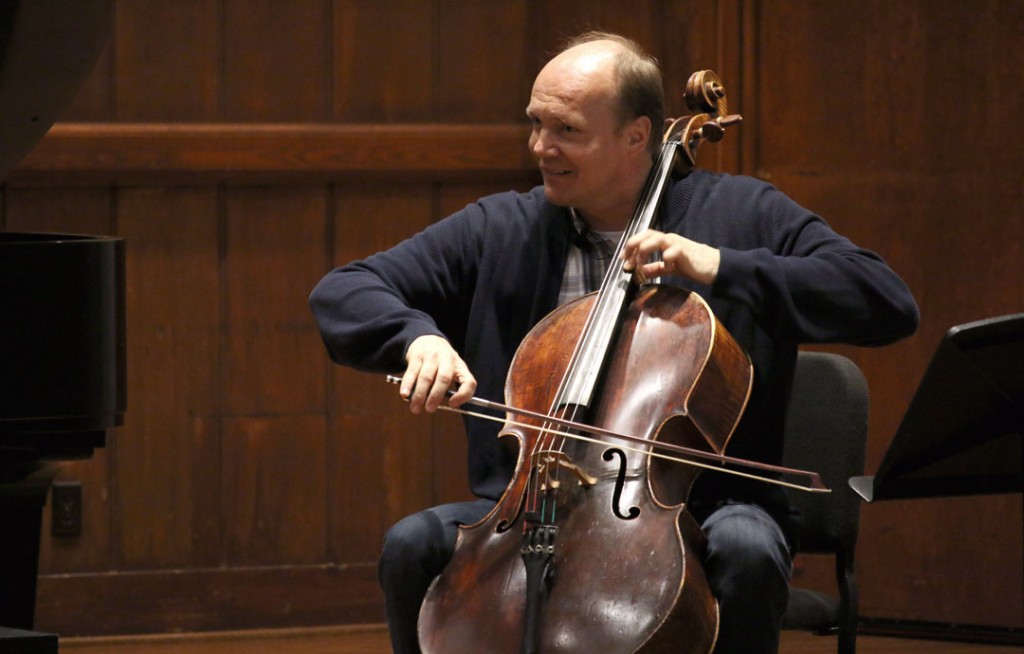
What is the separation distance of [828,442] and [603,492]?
23.3 inches

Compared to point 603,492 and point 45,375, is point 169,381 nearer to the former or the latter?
point 45,375

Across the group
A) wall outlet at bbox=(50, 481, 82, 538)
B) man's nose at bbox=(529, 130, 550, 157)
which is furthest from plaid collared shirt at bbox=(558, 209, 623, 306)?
wall outlet at bbox=(50, 481, 82, 538)

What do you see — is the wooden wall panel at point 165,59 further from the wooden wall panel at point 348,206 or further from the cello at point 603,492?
the cello at point 603,492

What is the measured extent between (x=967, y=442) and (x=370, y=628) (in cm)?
187

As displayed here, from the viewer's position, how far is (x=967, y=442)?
1665 mm

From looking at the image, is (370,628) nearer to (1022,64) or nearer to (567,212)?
(567,212)

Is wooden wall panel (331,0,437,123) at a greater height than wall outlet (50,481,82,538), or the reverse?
wooden wall panel (331,0,437,123)

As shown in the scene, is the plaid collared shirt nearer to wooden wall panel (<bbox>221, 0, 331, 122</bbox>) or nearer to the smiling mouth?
the smiling mouth

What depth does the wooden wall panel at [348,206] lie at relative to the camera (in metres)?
3.12

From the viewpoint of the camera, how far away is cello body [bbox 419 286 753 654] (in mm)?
1703

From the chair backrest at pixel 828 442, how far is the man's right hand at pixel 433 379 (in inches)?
22.6

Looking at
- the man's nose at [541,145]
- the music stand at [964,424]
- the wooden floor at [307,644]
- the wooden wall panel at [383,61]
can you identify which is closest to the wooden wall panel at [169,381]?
the wooden floor at [307,644]

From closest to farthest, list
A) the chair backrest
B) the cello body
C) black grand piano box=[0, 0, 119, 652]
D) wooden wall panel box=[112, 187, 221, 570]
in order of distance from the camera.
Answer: the cello body, black grand piano box=[0, 0, 119, 652], the chair backrest, wooden wall panel box=[112, 187, 221, 570]

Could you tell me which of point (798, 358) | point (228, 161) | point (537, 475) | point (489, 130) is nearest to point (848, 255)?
point (798, 358)
